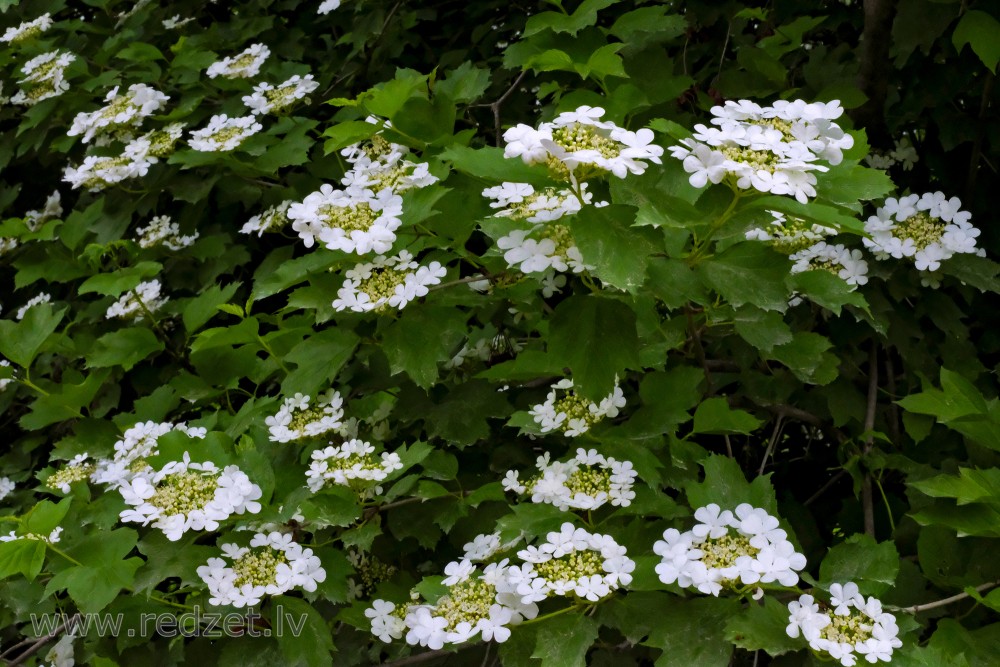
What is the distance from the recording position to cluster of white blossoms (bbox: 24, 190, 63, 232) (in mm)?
3162

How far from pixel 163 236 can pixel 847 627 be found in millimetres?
2155

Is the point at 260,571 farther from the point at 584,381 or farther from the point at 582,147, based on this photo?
the point at 582,147

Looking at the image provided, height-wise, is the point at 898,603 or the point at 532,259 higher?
the point at 532,259

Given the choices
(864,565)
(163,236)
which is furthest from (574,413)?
(163,236)

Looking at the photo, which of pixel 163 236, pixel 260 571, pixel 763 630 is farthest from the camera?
pixel 163 236

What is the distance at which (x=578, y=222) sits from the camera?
1180 mm

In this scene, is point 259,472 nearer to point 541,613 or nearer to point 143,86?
point 541,613

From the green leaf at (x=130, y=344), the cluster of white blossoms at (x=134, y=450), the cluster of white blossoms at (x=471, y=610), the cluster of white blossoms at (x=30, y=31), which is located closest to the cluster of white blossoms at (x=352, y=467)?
the cluster of white blossoms at (x=471, y=610)

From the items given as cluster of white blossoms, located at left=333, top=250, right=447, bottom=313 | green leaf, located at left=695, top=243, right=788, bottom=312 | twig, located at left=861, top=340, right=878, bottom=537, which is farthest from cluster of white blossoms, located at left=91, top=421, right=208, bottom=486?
twig, located at left=861, top=340, right=878, bottom=537

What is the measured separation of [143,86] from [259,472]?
4.93 ft

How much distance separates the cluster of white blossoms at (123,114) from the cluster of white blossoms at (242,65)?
0.18 metres

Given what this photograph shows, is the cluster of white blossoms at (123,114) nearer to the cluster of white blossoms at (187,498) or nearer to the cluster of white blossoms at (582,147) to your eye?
the cluster of white blossoms at (187,498)

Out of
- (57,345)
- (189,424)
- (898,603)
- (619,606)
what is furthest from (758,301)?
(57,345)

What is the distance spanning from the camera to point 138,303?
2.54 meters
